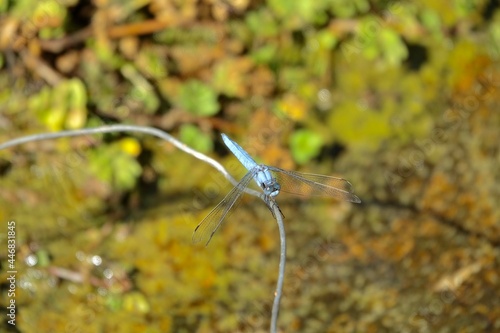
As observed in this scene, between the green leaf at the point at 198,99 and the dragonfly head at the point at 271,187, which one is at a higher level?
the green leaf at the point at 198,99

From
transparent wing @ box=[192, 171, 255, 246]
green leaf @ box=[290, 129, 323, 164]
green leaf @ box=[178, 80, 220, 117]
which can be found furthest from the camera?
green leaf @ box=[178, 80, 220, 117]

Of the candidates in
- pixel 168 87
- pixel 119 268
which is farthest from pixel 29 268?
pixel 168 87

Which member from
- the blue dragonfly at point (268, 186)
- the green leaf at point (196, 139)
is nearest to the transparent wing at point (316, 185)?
the blue dragonfly at point (268, 186)

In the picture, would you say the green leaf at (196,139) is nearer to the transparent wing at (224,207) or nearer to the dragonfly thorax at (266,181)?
the transparent wing at (224,207)

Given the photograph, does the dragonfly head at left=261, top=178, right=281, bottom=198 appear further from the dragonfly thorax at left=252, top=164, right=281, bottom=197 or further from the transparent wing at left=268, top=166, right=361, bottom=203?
the transparent wing at left=268, top=166, right=361, bottom=203

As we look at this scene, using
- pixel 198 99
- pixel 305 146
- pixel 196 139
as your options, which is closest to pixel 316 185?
pixel 305 146

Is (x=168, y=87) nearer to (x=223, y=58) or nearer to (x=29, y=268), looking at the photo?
(x=223, y=58)

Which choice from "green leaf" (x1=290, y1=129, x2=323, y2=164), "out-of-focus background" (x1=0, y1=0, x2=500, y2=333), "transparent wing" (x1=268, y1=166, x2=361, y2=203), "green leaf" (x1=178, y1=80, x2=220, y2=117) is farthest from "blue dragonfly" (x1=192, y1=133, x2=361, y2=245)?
"green leaf" (x1=178, y1=80, x2=220, y2=117)
